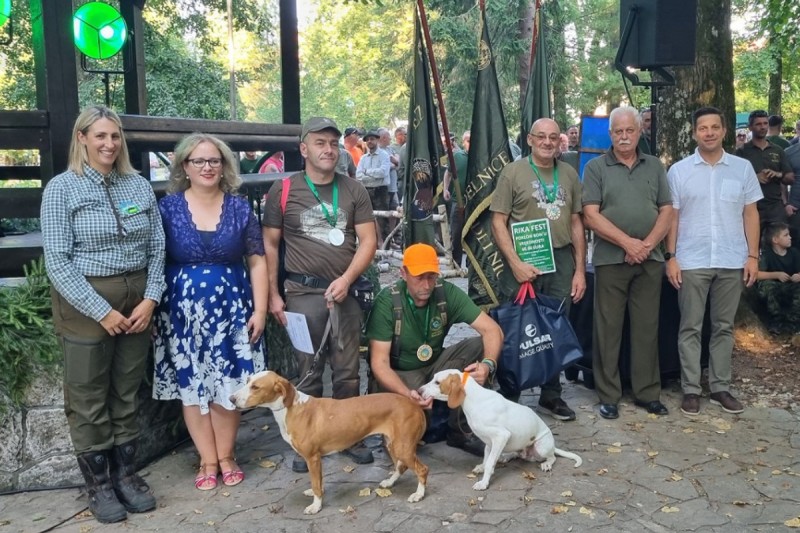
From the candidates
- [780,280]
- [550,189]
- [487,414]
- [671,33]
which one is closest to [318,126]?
[550,189]

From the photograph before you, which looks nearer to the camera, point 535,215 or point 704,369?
point 535,215

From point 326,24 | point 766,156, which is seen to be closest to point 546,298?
point 766,156

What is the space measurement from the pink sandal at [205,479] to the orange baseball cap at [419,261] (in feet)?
5.12

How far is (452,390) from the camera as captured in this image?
4.01 m

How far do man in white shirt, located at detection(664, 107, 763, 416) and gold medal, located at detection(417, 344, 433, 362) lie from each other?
6.20 feet

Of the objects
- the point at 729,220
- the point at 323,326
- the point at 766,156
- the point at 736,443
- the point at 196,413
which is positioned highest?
the point at 766,156

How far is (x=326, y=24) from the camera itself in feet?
144

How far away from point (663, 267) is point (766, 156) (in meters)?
4.24

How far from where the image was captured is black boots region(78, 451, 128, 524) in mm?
3814

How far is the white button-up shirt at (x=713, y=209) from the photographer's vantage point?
5.12 meters

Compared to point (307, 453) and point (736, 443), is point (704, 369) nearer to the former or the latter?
point (736, 443)

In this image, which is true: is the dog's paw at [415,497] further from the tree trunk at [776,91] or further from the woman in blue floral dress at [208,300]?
the tree trunk at [776,91]

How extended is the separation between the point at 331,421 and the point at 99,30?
5.44 metres

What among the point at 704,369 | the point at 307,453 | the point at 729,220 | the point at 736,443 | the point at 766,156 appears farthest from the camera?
the point at 766,156
